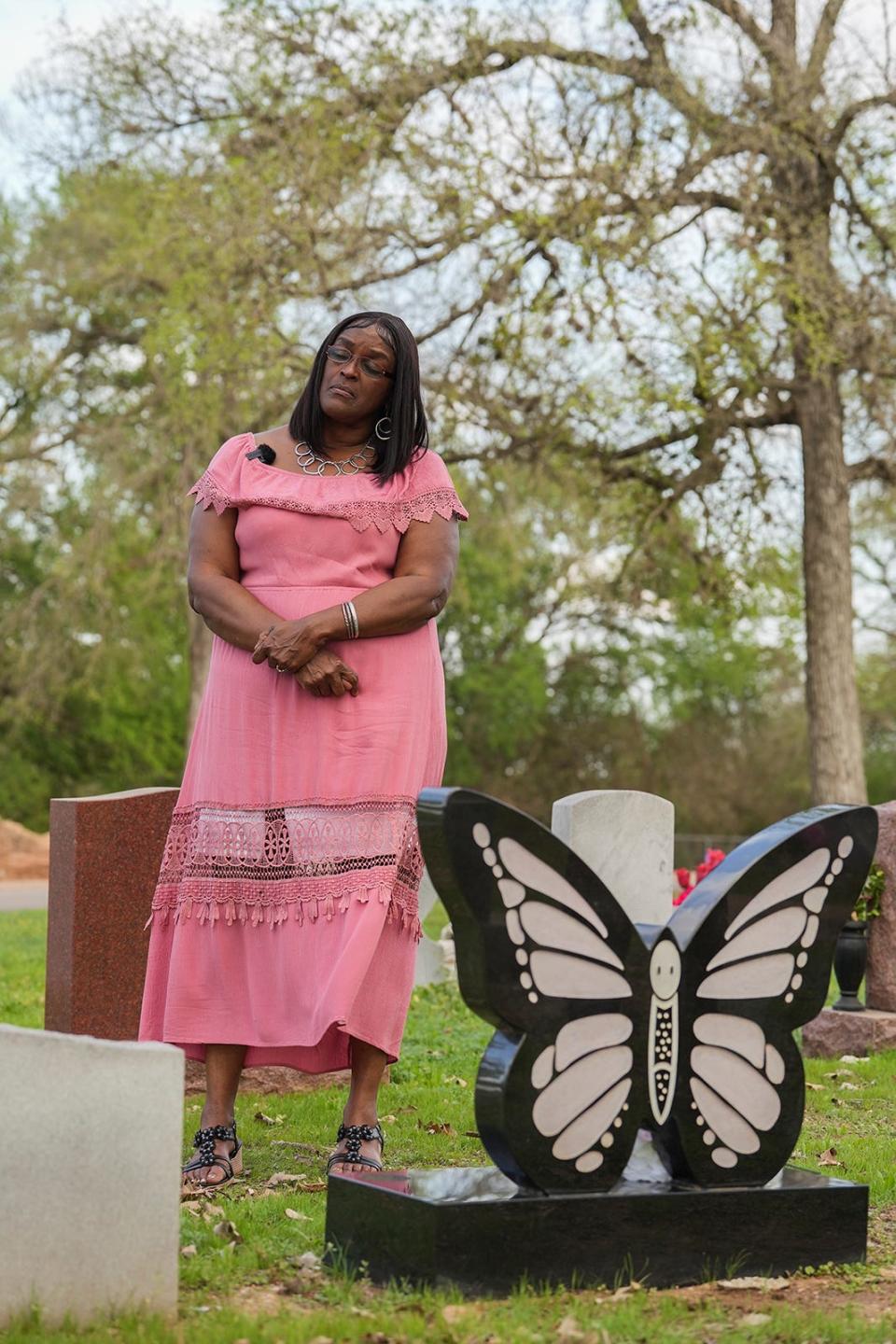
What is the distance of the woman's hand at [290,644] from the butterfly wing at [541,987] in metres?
1.05

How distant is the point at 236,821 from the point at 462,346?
12593mm

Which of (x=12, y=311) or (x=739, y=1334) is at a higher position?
(x=12, y=311)

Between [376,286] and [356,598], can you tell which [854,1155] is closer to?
[356,598]

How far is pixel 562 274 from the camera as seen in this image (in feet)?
51.9

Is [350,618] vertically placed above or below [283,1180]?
above

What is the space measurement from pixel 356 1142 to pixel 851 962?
390cm

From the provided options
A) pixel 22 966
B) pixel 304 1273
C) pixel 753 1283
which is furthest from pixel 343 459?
pixel 22 966

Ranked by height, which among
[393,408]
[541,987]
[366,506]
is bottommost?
[541,987]

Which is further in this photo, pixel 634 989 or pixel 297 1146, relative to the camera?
pixel 297 1146

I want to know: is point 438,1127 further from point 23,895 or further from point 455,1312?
point 23,895

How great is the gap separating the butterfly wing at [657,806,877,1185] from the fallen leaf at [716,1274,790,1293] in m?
0.22

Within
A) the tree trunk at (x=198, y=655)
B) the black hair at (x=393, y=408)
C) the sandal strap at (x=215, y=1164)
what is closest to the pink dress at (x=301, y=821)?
the black hair at (x=393, y=408)

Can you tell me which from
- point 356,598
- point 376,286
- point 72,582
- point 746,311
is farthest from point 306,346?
point 356,598

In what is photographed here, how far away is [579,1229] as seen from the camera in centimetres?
365
